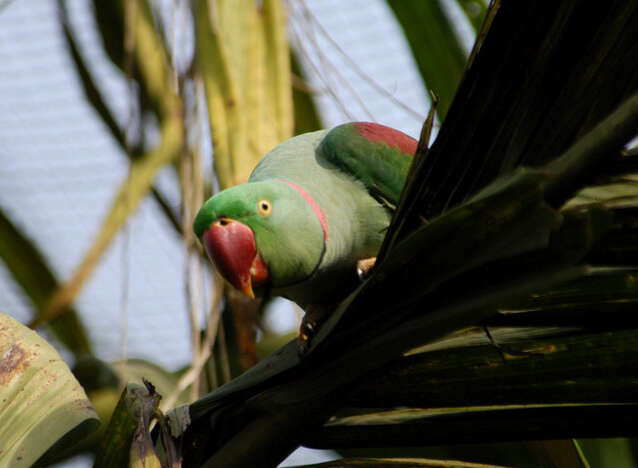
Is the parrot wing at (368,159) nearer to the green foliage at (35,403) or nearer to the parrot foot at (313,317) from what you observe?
the parrot foot at (313,317)

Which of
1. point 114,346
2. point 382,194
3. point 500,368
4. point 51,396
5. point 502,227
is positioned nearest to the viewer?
point 502,227

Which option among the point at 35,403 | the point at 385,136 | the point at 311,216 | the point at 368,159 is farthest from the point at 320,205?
the point at 35,403

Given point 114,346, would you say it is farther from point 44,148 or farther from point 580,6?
point 580,6

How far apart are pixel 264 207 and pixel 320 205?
0.50 ft

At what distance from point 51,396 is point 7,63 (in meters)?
4.84

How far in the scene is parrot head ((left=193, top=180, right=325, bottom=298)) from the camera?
1.45 metres

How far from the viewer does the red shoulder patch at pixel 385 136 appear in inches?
70.0

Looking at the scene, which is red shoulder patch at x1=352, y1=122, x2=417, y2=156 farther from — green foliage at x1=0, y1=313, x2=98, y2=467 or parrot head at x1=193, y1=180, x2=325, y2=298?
green foliage at x1=0, y1=313, x2=98, y2=467

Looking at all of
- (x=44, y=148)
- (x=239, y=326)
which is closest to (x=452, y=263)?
(x=239, y=326)

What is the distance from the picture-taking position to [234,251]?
1444mm

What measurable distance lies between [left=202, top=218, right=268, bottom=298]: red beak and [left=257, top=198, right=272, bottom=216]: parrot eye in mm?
40

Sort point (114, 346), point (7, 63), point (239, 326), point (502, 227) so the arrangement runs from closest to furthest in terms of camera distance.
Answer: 1. point (502, 227)
2. point (239, 326)
3. point (114, 346)
4. point (7, 63)

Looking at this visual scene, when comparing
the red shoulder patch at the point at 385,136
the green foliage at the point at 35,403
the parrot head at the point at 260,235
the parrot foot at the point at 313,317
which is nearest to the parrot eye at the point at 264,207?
the parrot head at the point at 260,235

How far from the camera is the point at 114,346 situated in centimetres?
393
